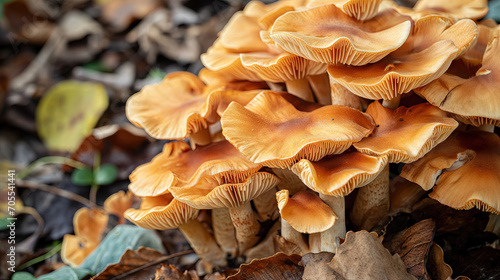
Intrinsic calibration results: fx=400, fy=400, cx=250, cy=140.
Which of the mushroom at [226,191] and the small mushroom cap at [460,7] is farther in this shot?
the small mushroom cap at [460,7]

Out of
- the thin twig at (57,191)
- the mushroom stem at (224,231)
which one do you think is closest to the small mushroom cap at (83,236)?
the thin twig at (57,191)

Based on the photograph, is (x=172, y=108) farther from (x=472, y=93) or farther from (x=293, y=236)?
(x=472, y=93)

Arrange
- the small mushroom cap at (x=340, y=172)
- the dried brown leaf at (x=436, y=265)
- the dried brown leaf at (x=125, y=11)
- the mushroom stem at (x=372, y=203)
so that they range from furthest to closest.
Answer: the dried brown leaf at (x=125, y=11), the mushroom stem at (x=372, y=203), the dried brown leaf at (x=436, y=265), the small mushroom cap at (x=340, y=172)

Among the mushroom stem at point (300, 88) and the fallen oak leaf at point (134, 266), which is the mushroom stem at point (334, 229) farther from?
the fallen oak leaf at point (134, 266)

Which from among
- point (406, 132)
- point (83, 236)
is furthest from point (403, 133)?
point (83, 236)

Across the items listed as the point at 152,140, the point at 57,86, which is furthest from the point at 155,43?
the point at 152,140

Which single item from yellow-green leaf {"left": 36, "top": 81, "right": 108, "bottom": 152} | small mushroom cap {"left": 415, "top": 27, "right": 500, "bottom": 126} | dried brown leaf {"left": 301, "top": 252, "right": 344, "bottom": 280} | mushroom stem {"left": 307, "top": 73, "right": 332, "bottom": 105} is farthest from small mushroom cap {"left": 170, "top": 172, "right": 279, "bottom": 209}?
yellow-green leaf {"left": 36, "top": 81, "right": 108, "bottom": 152}
